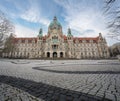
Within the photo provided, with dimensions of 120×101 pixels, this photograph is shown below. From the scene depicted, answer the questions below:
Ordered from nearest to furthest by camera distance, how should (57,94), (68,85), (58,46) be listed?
(57,94) → (68,85) → (58,46)

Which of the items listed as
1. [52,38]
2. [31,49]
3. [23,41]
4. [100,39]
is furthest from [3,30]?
[100,39]

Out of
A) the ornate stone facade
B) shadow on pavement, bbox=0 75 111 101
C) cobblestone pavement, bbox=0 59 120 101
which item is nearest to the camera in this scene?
shadow on pavement, bbox=0 75 111 101

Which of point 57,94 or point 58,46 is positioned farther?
point 58,46

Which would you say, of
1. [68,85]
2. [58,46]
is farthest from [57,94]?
[58,46]

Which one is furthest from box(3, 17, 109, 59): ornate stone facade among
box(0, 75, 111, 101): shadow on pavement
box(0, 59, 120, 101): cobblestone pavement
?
box(0, 75, 111, 101): shadow on pavement

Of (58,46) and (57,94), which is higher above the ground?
(58,46)

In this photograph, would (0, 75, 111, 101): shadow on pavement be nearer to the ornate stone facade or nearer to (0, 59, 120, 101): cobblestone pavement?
(0, 59, 120, 101): cobblestone pavement

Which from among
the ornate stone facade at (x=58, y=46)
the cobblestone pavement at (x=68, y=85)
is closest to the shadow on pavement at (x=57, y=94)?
the cobblestone pavement at (x=68, y=85)

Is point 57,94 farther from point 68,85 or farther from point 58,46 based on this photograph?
point 58,46

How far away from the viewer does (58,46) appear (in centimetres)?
5484

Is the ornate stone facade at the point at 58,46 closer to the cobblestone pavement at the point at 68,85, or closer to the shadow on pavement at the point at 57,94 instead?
the cobblestone pavement at the point at 68,85

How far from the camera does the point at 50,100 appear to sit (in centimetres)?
259

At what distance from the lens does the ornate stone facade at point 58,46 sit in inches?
2180

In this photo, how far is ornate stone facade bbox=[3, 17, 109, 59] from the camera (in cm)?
5538
